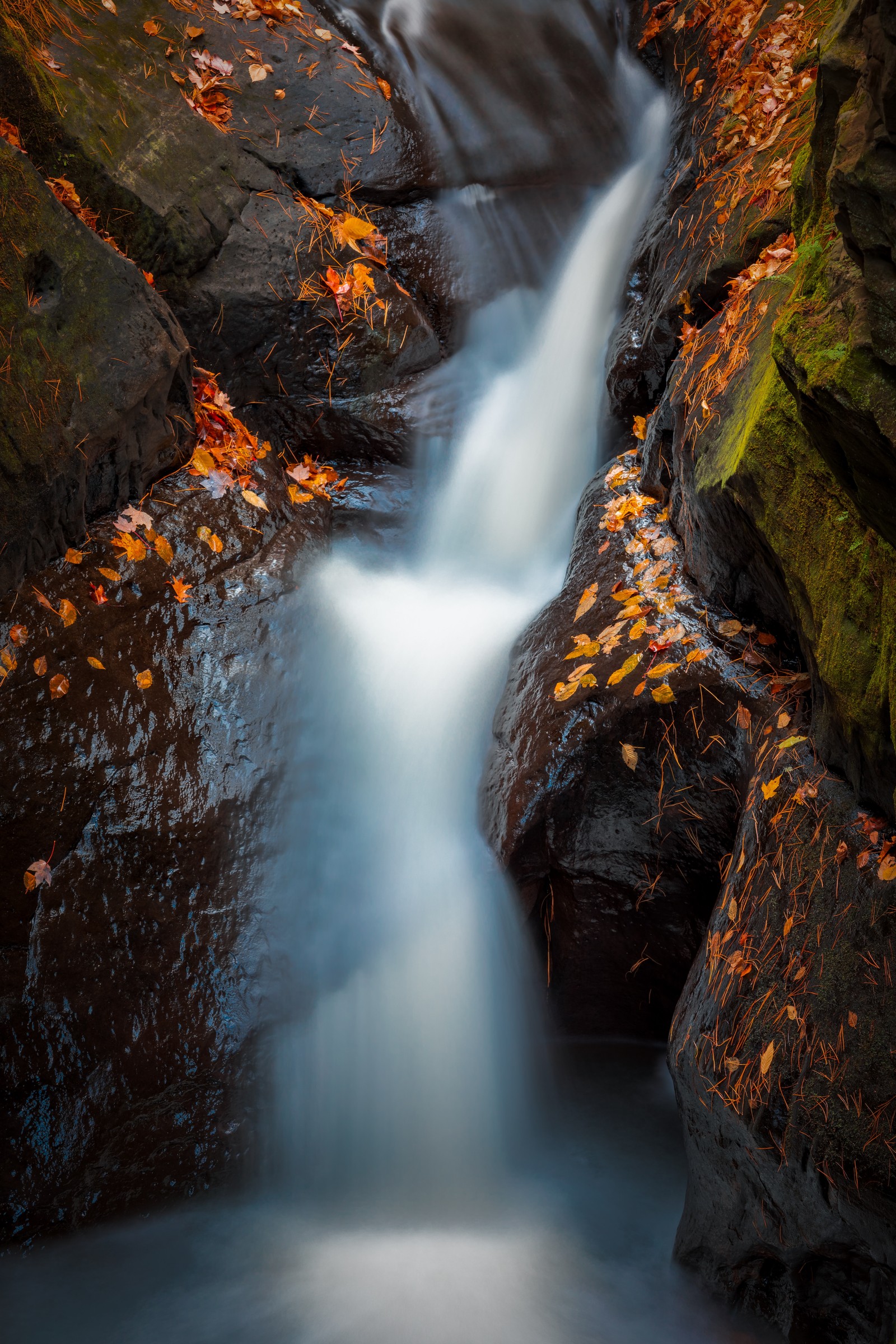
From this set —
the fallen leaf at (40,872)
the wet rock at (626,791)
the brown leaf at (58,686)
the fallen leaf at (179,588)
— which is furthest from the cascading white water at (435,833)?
the brown leaf at (58,686)

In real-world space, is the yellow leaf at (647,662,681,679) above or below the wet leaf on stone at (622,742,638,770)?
above

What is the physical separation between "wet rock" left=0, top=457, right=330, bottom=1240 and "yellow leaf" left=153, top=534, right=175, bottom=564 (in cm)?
5

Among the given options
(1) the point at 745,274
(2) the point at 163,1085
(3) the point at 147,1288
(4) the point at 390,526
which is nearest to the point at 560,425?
(4) the point at 390,526

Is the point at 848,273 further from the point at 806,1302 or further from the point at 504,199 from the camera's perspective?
the point at 504,199

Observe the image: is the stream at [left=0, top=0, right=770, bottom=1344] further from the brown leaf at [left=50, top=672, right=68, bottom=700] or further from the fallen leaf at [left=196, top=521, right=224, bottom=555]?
the brown leaf at [left=50, top=672, right=68, bottom=700]

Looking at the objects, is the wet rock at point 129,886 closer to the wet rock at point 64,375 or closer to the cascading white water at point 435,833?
the wet rock at point 64,375

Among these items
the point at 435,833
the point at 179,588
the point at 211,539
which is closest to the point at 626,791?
the point at 435,833

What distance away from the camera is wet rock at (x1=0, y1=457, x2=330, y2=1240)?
2.98 m

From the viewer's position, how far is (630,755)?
332 centimetres

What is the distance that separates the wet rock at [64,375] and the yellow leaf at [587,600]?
2.26m

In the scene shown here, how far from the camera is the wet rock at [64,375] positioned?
135 inches

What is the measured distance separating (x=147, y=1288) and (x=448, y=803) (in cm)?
212

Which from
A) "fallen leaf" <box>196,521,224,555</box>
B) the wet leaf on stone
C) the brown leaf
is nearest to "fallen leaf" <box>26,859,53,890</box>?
the brown leaf

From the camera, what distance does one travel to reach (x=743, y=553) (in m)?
3.13
